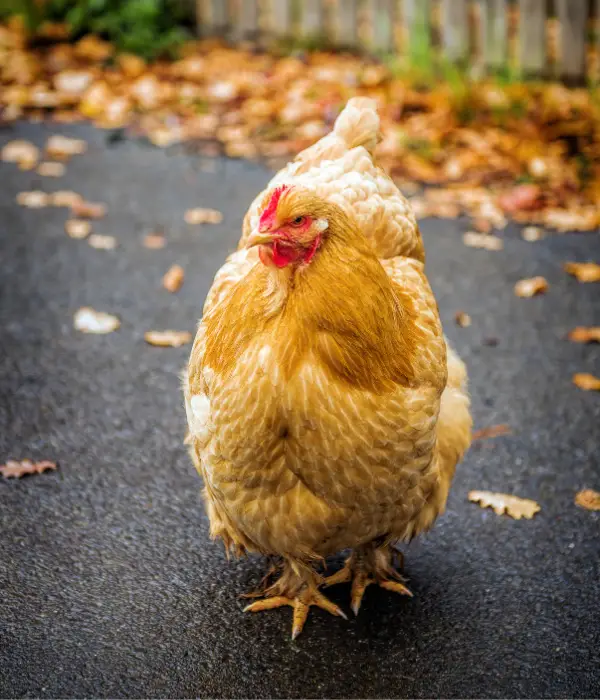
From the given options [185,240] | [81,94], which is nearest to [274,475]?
[185,240]

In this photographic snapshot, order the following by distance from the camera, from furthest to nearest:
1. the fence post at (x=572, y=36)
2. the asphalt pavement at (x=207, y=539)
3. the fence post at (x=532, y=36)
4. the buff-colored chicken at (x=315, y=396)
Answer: the fence post at (x=532, y=36) → the fence post at (x=572, y=36) → the asphalt pavement at (x=207, y=539) → the buff-colored chicken at (x=315, y=396)

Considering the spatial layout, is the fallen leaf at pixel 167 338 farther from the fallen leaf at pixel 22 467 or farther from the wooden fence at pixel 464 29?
the wooden fence at pixel 464 29

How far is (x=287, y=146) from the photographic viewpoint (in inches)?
316

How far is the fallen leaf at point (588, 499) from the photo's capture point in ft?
12.9

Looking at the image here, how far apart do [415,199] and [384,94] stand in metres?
2.13

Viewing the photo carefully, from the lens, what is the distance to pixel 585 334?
5.33 m

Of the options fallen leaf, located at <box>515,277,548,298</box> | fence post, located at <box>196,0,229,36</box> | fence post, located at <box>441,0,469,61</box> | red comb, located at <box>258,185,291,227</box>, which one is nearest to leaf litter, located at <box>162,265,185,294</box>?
fallen leaf, located at <box>515,277,548,298</box>

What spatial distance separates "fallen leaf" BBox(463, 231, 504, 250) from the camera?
21.1 ft

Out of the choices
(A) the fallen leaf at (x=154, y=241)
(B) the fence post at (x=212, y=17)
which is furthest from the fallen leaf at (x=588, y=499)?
(B) the fence post at (x=212, y=17)

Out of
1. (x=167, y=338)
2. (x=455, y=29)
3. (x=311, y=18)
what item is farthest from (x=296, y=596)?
(x=311, y=18)

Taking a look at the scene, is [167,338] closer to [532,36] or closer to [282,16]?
[532,36]

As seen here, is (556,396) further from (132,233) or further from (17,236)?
(17,236)

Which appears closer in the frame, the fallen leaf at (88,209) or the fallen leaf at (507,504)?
the fallen leaf at (507,504)

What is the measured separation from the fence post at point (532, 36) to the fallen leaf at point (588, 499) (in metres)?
5.90
